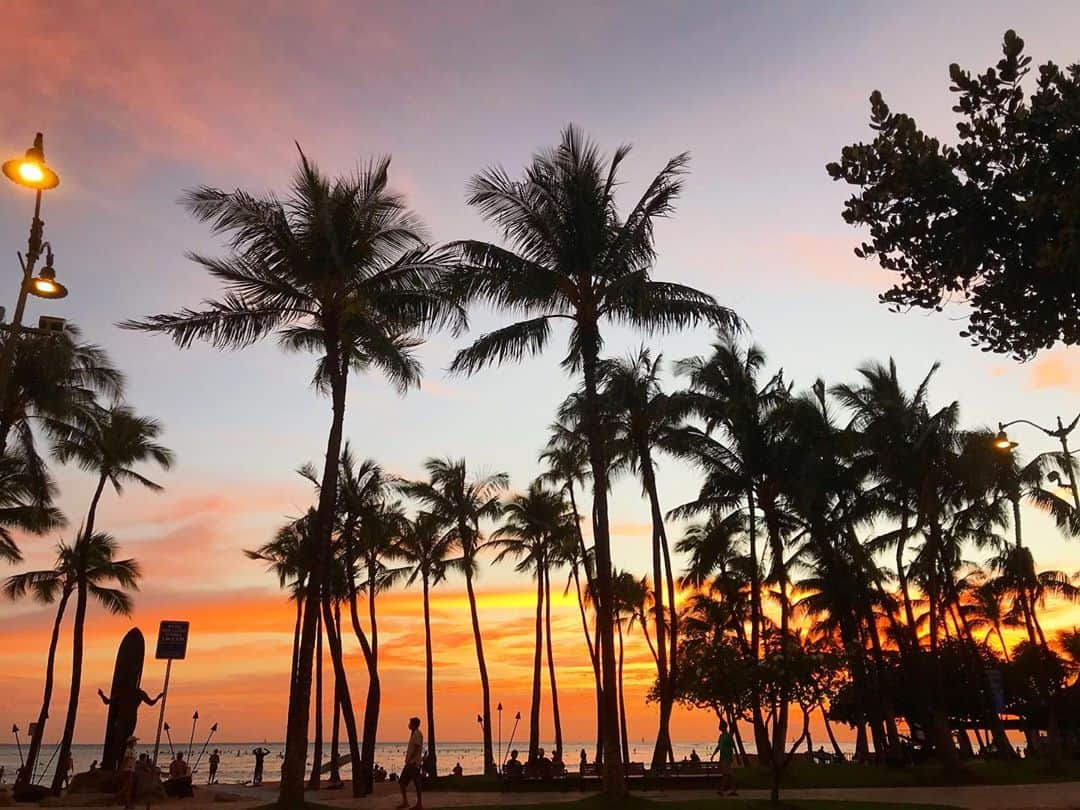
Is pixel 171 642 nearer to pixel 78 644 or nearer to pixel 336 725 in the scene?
pixel 78 644

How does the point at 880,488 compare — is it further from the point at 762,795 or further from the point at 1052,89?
the point at 1052,89

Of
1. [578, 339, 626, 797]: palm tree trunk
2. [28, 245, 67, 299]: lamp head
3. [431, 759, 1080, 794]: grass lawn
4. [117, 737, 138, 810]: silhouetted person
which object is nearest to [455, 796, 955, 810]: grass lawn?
[578, 339, 626, 797]: palm tree trunk

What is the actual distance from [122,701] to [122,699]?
0.06m

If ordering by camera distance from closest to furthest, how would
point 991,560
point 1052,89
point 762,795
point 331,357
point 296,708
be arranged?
point 1052,89, point 296,708, point 331,357, point 762,795, point 991,560

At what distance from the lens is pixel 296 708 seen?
17.9m

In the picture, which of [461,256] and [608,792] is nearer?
[608,792]

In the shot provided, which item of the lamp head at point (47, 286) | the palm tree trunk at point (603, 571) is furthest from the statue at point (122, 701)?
the lamp head at point (47, 286)

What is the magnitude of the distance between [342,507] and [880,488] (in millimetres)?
21966

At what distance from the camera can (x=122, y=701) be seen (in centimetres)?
2569

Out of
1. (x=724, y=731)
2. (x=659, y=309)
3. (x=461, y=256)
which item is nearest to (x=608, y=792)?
(x=724, y=731)

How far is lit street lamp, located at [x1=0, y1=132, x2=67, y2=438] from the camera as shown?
38.5ft

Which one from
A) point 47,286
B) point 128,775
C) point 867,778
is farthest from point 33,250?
point 867,778

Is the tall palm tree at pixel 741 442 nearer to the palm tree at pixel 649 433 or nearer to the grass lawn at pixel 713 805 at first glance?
the palm tree at pixel 649 433

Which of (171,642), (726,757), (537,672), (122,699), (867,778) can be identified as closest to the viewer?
(171,642)
